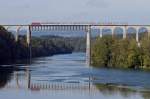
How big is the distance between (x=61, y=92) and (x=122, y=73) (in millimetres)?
18273

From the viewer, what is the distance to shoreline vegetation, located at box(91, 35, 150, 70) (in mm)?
72438

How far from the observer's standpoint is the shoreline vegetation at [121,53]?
7244 cm

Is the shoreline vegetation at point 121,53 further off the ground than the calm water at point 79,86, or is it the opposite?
the shoreline vegetation at point 121,53

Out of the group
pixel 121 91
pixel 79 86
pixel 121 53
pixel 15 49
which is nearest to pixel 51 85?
pixel 79 86

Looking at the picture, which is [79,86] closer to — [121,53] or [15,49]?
[121,53]

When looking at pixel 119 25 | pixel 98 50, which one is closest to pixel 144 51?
pixel 98 50

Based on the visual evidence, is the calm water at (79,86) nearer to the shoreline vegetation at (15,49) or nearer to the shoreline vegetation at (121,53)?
the shoreline vegetation at (121,53)

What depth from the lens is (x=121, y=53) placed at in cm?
7550

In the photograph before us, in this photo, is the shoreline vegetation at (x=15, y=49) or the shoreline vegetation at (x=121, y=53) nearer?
the shoreline vegetation at (x=121, y=53)

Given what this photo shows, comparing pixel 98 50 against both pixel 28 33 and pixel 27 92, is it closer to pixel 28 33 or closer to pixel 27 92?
pixel 27 92

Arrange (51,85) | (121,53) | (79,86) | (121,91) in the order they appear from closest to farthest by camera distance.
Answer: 1. (121,91)
2. (79,86)
3. (51,85)
4. (121,53)

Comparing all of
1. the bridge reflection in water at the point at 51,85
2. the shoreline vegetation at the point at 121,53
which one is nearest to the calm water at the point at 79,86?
the bridge reflection in water at the point at 51,85

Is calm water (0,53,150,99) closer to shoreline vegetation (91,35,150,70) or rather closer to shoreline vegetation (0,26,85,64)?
shoreline vegetation (91,35,150,70)

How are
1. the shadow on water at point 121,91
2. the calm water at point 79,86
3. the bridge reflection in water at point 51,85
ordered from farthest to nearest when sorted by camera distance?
1. the bridge reflection in water at point 51,85
2. the calm water at point 79,86
3. the shadow on water at point 121,91
